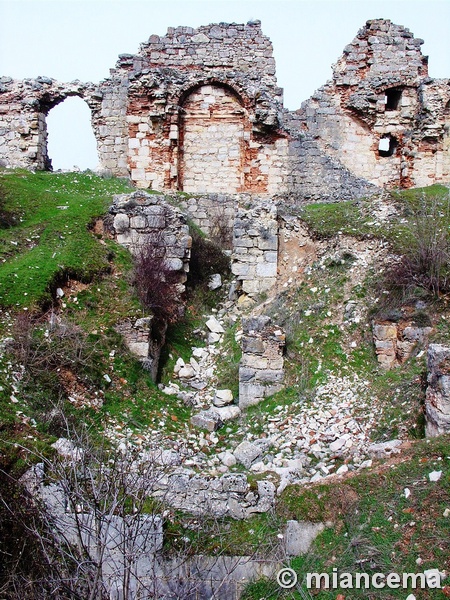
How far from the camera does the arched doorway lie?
15.8 m

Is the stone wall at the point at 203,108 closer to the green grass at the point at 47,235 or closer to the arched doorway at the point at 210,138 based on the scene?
the arched doorway at the point at 210,138

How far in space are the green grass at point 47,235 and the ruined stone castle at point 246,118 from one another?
1796 millimetres

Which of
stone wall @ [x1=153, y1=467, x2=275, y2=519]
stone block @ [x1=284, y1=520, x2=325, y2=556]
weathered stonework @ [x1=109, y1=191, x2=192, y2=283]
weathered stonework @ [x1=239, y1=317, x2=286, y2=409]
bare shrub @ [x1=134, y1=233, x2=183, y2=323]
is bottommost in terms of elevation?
stone block @ [x1=284, y1=520, x2=325, y2=556]

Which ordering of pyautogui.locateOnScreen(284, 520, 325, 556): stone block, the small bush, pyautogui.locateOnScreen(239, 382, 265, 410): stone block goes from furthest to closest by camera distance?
the small bush < pyautogui.locateOnScreen(239, 382, 265, 410): stone block < pyautogui.locateOnScreen(284, 520, 325, 556): stone block

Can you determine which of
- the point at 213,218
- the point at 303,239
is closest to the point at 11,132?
the point at 213,218

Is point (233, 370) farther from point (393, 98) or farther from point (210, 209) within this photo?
point (393, 98)

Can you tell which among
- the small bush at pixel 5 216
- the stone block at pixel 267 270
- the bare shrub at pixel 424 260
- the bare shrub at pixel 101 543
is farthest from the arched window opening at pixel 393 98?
the bare shrub at pixel 101 543

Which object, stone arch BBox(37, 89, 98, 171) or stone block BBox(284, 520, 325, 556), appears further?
stone arch BBox(37, 89, 98, 171)

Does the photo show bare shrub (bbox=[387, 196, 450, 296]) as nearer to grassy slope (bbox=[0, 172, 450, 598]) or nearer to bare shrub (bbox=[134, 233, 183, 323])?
grassy slope (bbox=[0, 172, 450, 598])

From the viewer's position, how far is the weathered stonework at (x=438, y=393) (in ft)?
22.8

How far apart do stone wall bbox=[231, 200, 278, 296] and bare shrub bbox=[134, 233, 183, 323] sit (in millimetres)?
1311

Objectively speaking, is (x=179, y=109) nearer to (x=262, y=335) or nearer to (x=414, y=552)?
(x=262, y=335)

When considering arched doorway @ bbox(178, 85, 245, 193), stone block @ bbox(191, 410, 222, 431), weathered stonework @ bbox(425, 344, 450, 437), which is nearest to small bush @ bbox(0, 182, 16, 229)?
arched doorway @ bbox(178, 85, 245, 193)

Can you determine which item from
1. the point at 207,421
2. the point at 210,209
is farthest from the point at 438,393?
the point at 210,209
